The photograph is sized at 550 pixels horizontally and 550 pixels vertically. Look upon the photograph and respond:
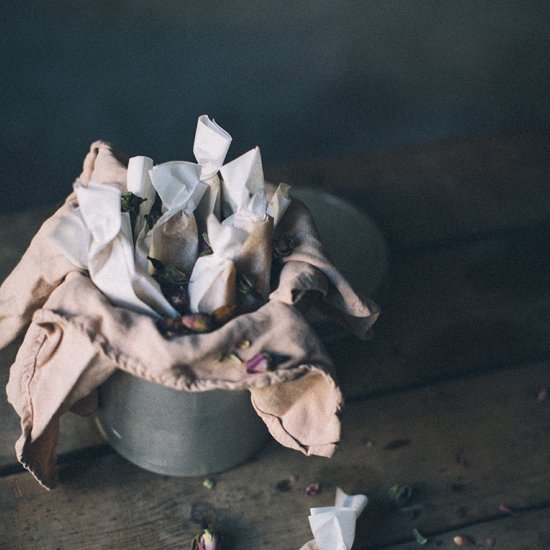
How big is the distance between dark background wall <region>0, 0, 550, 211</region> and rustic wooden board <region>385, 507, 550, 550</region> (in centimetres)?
74

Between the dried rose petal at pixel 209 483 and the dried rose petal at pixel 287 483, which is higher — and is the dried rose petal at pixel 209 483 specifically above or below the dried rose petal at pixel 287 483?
below

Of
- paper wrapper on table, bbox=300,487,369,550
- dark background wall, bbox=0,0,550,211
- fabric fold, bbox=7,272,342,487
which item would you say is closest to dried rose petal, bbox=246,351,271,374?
fabric fold, bbox=7,272,342,487

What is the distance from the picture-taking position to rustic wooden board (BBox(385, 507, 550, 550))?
0.63 meters

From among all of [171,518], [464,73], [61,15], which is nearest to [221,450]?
[171,518]

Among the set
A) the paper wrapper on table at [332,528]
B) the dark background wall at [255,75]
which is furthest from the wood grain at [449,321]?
the dark background wall at [255,75]

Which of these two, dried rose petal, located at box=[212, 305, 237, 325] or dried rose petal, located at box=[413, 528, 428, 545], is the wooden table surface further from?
dried rose petal, located at box=[212, 305, 237, 325]

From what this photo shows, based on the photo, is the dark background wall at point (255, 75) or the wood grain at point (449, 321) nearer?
the wood grain at point (449, 321)

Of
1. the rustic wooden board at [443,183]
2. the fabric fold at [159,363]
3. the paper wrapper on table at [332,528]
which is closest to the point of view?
the fabric fold at [159,363]

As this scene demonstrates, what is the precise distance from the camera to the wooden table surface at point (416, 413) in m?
0.63

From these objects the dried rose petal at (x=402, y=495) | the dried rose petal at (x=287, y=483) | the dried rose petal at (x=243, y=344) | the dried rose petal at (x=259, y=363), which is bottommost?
the dried rose petal at (x=287, y=483)

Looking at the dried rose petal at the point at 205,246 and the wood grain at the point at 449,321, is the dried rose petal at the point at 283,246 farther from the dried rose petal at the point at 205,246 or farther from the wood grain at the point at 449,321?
the wood grain at the point at 449,321

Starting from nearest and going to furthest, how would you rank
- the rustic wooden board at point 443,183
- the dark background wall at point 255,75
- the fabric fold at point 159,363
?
the fabric fold at point 159,363, the rustic wooden board at point 443,183, the dark background wall at point 255,75

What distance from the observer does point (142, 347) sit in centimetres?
47

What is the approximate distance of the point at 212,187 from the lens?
0.55m
